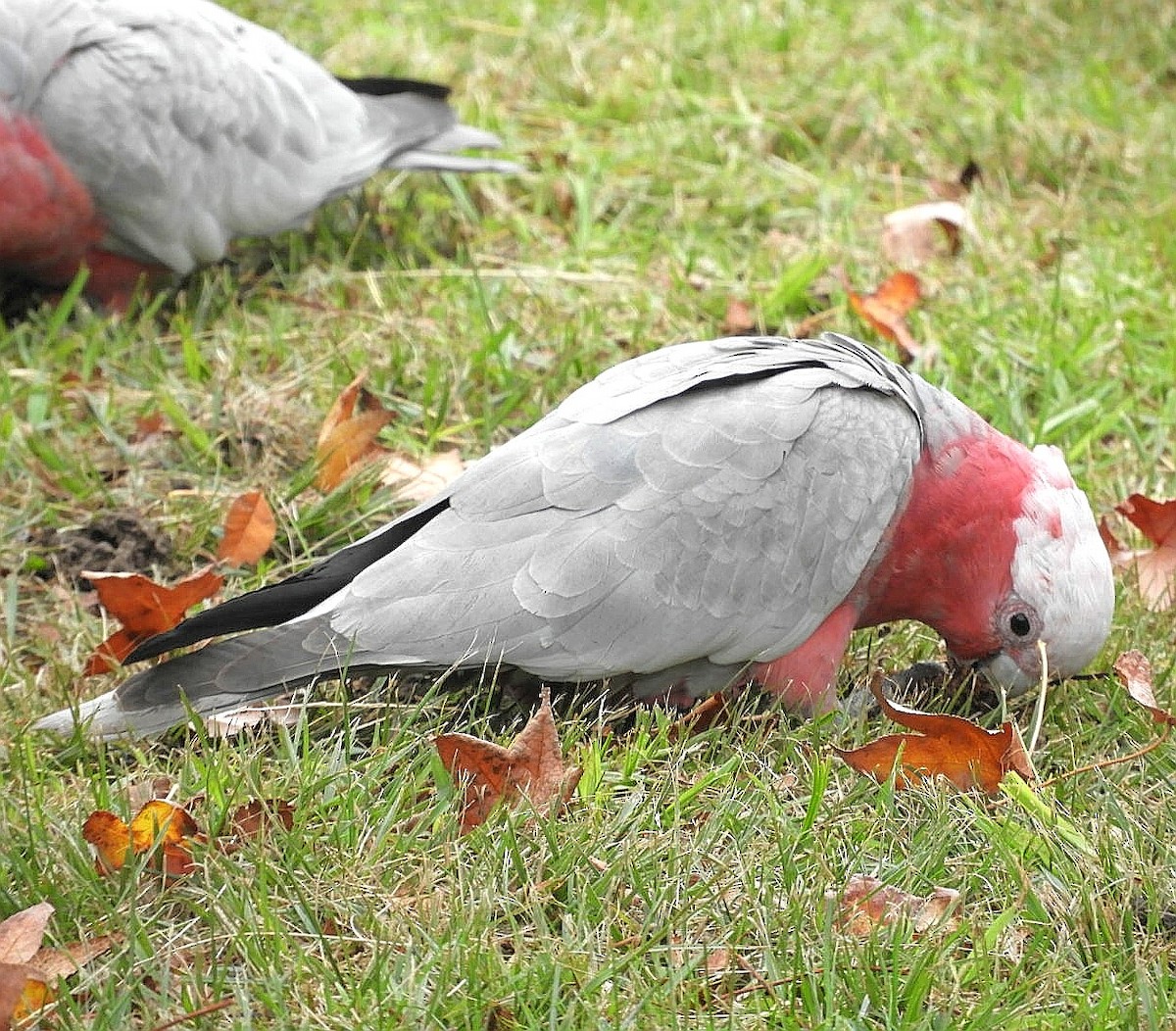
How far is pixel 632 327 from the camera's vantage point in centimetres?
414

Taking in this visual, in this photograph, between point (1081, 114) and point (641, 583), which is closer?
point (641, 583)

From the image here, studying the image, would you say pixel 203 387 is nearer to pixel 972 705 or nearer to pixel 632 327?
pixel 632 327

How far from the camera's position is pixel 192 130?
172 inches

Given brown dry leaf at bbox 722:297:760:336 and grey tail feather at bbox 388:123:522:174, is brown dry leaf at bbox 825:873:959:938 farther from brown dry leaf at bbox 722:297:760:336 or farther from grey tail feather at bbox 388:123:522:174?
grey tail feather at bbox 388:123:522:174

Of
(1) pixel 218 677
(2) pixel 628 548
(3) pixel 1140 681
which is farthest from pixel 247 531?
(3) pixel 1140 681

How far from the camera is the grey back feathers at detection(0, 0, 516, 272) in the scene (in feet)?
13.8

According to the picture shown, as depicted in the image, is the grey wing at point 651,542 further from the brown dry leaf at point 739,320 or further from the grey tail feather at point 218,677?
the brown dry leaf at point 739,320

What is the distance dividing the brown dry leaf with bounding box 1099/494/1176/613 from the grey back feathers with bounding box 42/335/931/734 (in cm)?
75

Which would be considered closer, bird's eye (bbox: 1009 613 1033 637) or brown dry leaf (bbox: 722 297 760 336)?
bird's eye (bbox: 1009 613 1033 637)

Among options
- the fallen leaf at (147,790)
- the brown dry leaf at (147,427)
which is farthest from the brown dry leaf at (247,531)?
the fallen leaf at (147,790)

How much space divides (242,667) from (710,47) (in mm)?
3819

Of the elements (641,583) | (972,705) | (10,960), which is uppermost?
(641,583)

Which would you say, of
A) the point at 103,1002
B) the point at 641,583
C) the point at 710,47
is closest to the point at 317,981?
the point at 103,1002

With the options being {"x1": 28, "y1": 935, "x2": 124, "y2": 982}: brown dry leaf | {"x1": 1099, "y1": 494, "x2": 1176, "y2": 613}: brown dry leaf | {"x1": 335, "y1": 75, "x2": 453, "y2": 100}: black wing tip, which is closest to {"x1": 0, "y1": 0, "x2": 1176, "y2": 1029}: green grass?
{"x1": 28, "y1": 935, "x2": 124, "y2": 982}: brown dry leaf
